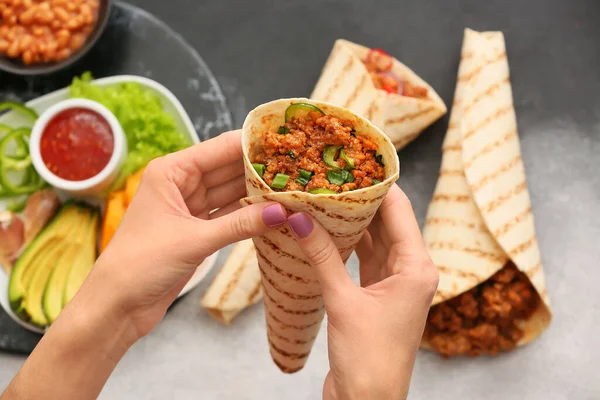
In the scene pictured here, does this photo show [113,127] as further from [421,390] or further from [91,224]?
[421,390]

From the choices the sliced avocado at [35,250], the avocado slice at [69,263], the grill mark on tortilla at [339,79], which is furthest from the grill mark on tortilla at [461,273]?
the sliced avocado at [35,250]

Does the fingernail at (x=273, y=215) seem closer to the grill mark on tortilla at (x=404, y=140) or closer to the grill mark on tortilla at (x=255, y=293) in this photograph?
the grill mark on tortilla at (x=255, y=293)

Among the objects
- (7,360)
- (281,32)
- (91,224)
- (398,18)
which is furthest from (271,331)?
(398,18)

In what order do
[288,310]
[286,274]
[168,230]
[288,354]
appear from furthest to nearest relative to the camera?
1. [288,354]
2. [288,310]
3. [286,274]
4. [168,230]

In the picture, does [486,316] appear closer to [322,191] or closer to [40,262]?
[322,191]

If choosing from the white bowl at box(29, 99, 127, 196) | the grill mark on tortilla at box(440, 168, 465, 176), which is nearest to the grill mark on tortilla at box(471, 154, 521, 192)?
the grill mark on tortilla at box(440, 168, 465, 176)

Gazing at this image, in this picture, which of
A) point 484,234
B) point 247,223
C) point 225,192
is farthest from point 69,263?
point 484,234
